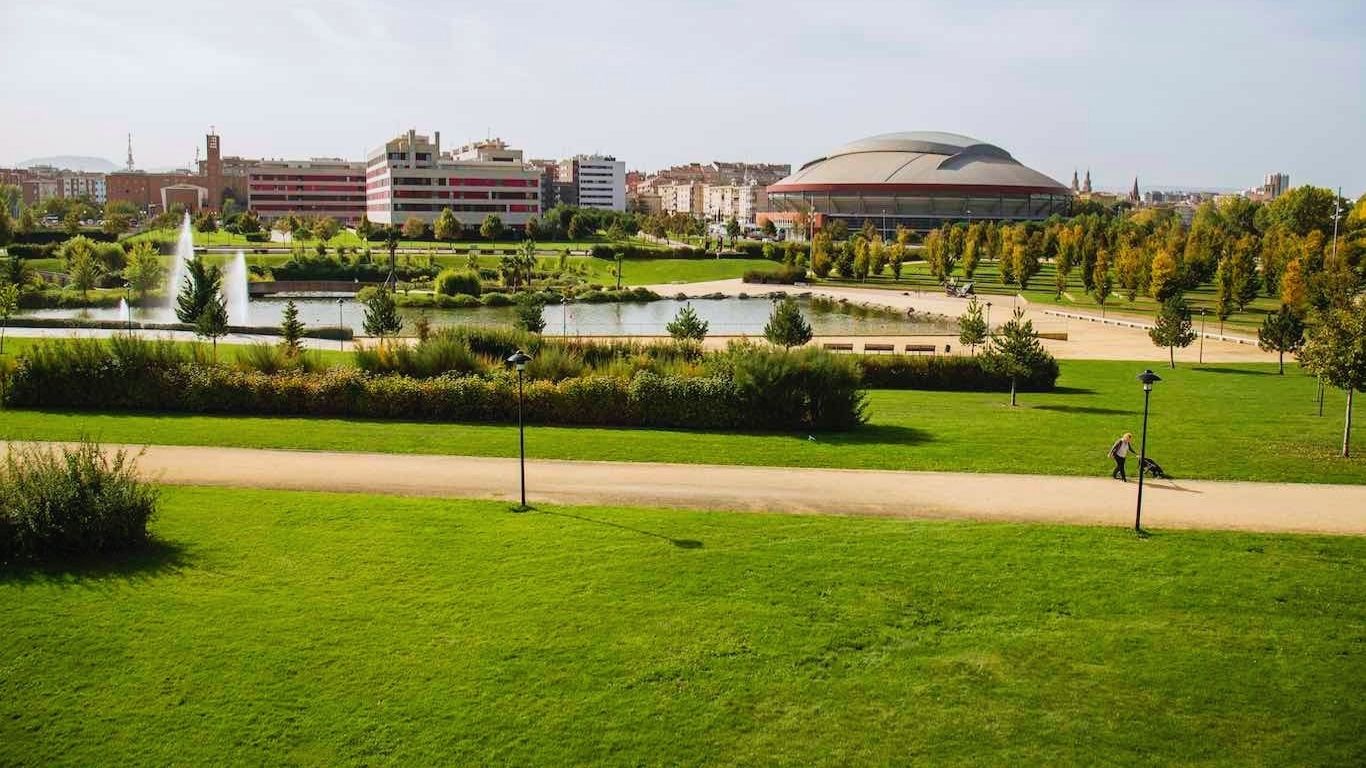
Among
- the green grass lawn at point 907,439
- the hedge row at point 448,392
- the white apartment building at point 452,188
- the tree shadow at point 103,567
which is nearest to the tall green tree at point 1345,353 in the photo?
the green grass lawn at point 907,439

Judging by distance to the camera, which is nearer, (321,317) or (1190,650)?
(1190,650)

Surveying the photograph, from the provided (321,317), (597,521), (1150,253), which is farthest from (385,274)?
(597,521)

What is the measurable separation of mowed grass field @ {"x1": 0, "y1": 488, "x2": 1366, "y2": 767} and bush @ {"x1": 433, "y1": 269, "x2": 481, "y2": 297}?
47015 millimetres

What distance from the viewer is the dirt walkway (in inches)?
586

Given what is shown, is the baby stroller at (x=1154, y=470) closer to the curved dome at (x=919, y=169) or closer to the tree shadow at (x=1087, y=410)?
the tree shadow at (x=1087, y=410)

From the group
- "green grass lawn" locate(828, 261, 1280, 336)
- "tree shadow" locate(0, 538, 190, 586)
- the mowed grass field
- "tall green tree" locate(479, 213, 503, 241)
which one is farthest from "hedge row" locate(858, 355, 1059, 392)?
"tall green tree" locate(479, 213, 503, 241)

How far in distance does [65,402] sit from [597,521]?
530 inches

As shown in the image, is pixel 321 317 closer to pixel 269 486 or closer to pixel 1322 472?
pixel 269 486

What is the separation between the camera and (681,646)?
10531 mm

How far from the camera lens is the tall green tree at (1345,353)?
62.3 feet

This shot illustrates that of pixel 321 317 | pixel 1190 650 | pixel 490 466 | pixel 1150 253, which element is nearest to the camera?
pixel 1190 650

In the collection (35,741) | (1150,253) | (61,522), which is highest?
(1150,253)

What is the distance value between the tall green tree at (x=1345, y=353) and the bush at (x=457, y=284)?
4609 cm

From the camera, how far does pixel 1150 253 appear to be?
58562 mm
